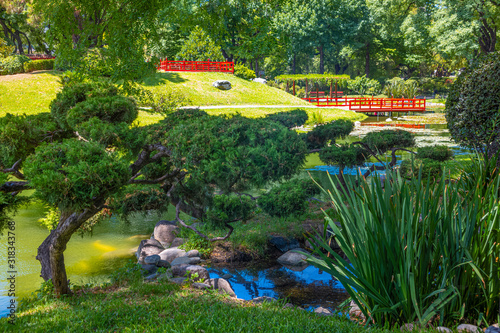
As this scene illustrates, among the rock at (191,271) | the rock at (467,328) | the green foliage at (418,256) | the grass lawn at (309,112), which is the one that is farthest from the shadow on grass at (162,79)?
the rock at (467,328)

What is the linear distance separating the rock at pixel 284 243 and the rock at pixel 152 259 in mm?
2422

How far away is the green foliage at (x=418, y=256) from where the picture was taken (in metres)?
3.15

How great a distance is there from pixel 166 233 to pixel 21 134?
4.69m

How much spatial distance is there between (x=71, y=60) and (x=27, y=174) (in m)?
5.01

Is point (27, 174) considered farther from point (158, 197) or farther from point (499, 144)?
point (499, 144)

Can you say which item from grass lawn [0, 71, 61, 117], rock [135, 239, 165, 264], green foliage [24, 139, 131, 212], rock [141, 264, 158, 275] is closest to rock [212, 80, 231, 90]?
grass lawn [0, 71, 61, 117]

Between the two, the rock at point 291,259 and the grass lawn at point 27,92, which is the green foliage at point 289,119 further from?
the grass lawn at point 27,92

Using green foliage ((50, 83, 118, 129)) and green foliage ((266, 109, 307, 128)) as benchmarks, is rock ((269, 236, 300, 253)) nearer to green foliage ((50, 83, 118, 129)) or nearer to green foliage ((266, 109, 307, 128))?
green foliage ((266, 109, 307, 128))

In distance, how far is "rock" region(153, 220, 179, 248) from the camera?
29.1 feet

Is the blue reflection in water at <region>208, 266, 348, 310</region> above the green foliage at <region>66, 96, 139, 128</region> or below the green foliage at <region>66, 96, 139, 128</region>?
below

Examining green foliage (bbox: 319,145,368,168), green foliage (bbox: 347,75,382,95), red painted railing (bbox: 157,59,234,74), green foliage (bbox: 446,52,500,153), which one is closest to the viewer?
green foliage (bbox: 446,52,500,153)

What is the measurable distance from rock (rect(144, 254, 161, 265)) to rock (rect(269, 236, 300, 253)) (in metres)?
2.42

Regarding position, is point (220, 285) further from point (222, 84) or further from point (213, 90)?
point (222, 84)

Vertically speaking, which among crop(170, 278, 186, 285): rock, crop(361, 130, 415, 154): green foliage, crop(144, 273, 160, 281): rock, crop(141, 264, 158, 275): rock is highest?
crop(361, 130, 415, 154): green foliage
